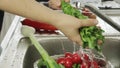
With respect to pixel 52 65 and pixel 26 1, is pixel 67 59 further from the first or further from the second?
pixel 26 1

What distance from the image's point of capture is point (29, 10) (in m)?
0.76

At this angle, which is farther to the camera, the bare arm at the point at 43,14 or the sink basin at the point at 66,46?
the sink basin at the point at 66,46

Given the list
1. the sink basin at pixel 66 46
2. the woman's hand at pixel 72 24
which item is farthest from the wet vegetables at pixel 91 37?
the sink basin at pixel 66 46

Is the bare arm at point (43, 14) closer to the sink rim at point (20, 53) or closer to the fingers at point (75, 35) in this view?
the fingers at point (75, 35)

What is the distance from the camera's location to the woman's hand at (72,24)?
73cm

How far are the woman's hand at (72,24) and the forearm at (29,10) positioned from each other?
0.02 metres

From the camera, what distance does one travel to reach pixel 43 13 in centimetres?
75

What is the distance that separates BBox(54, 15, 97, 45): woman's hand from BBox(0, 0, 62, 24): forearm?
0.8 inches

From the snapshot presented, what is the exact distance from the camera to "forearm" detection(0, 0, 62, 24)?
750mm

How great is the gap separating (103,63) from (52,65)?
230 mm

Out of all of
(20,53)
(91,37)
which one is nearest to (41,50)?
(20,53)

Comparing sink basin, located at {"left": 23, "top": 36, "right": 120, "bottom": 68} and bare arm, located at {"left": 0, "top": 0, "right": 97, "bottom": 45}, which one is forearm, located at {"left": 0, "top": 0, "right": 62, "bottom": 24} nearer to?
bare arm, located at {"left": 0, "top": 0, "right": 97, "bottom": 45}

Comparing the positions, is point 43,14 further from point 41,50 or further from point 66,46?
point 66,46

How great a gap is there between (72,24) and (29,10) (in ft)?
0.39
